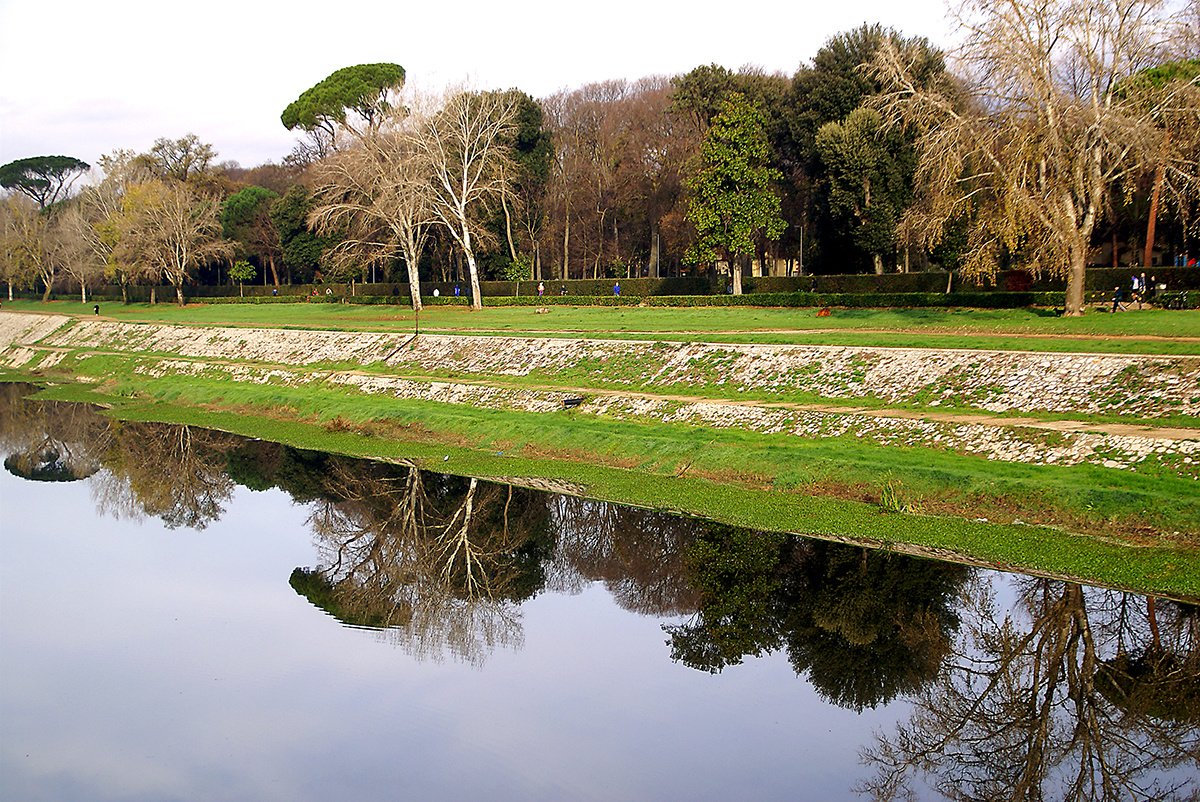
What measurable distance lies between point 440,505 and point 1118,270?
98.0ft

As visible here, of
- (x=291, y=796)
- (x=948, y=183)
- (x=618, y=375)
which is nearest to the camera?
(x=291, y=796)

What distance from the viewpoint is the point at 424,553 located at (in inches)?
639

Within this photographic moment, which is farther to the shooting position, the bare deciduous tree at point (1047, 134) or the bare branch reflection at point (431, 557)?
the bare deciduous tree at point (1047, 134)

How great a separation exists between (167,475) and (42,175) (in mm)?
112705

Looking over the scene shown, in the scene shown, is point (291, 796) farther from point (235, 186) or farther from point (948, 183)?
point (235, 186)

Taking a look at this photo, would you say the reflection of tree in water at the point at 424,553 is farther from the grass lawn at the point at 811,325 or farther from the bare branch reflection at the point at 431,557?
Result: the grass lawn at the point at 811,325

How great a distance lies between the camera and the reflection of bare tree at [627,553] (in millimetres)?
13797

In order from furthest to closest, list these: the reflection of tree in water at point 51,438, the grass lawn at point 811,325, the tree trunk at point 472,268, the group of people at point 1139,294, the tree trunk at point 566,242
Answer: the tree trunk at point 566,242, the tree trunk at point 472,268, the group of people at point 1139,294, the reflection of tree in water at point 51,438, the grass lawn at point 811,325

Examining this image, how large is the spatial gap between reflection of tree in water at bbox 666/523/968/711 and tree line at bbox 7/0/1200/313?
16.9 m

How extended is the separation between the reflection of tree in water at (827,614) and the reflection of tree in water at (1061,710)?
20.1 inches

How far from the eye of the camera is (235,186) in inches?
3457

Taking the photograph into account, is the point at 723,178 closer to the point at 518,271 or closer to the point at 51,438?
the point at 518,271

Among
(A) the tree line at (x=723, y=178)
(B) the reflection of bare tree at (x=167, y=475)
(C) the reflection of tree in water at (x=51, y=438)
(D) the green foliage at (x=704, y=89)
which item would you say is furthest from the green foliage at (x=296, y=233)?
(B) the reflection of bare tree at (x=167, y=475)

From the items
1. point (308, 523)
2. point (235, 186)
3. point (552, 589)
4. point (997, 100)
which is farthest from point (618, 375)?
point (235, 186)
